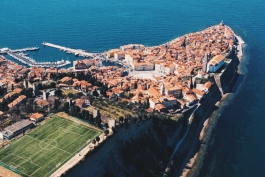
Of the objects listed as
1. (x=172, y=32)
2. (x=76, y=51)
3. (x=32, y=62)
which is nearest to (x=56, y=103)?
(x=32, y=62)

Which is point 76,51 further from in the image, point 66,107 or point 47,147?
point 47,147

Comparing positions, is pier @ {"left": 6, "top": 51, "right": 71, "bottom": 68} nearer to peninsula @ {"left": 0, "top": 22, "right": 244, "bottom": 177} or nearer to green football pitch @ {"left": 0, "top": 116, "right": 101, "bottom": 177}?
peninsula @ {"left": 0, "top": 22, "right": 244, "bottom": 177}

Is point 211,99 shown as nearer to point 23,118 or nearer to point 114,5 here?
point 23,118

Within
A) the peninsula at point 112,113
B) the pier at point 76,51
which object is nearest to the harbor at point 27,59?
the peninsula at point 112,113

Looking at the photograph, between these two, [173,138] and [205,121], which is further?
[205,121]

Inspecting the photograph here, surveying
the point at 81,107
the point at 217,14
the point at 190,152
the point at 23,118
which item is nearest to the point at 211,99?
the point at 190,152

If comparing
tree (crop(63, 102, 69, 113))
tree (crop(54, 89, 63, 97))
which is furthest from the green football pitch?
tree (crop(54, 89, 63, 97))
